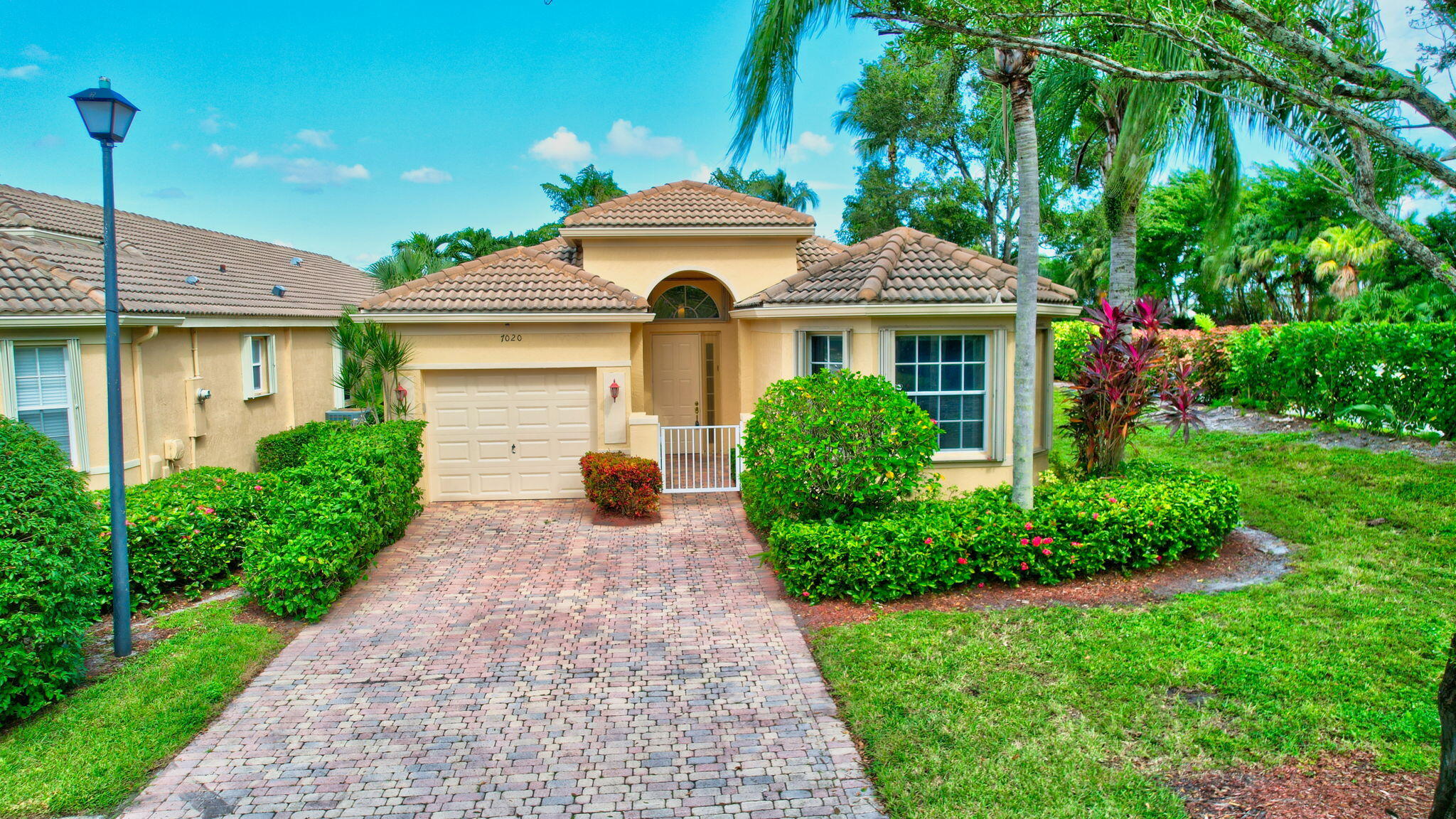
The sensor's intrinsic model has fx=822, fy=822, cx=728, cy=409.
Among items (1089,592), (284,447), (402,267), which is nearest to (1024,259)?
(1089,592)

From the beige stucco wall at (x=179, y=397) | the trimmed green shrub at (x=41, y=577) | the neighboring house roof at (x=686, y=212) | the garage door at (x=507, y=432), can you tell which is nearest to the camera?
the trimmed green shrub at (x=41, y=577)

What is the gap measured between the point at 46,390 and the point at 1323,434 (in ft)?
64.3

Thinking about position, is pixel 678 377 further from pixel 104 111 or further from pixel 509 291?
pixel 104 111

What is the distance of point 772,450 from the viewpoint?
9.70 metres

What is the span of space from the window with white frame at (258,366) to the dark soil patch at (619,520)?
7.85 metres

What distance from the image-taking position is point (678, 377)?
1723 cm

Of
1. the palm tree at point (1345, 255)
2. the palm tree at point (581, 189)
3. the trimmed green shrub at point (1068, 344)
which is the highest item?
the palm tree at point (581, 189)

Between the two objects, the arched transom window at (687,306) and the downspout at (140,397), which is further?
the arched transom window at (687,306)

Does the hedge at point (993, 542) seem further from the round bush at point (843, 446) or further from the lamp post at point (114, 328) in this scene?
the lamp post at point (114, 328)

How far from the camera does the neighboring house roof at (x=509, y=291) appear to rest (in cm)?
1319

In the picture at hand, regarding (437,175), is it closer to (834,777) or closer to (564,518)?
(564,518)

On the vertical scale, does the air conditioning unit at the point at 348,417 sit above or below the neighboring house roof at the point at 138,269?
below

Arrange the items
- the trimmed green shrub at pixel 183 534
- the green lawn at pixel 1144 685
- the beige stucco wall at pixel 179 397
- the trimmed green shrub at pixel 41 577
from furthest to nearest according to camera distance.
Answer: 1. the beige stucco wall at pixel 179 397
2. the trimmed green shrub at pixel 183 534
3. the trimmed green shrub at pixel 41 577
4. the green lawn at pixel 1144 685

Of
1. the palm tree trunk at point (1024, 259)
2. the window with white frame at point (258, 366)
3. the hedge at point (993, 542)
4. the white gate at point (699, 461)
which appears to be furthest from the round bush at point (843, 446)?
the window with white frame at point (258, 366)
